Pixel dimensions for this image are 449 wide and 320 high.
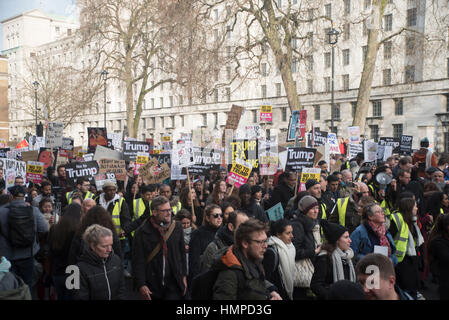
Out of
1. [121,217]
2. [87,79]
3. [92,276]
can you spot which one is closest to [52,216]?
[121,217]

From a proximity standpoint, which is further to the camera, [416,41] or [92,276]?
[416,41]

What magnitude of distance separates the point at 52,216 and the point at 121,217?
103 centimetres

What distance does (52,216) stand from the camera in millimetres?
7723

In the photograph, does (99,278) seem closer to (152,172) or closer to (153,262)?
(153,262)

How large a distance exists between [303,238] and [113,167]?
6155 mm

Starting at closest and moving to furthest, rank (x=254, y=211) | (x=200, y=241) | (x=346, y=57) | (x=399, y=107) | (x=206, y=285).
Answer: (x=206, y=285)
(x=200, y=241)
(x=254, y=211)
(x=399, y=107)
(x=346, y=57)

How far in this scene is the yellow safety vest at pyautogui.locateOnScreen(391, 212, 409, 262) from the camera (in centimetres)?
586

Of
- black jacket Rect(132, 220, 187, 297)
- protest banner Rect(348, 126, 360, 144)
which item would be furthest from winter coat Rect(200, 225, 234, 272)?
protest banner Rect(348, 126, 360, 144)

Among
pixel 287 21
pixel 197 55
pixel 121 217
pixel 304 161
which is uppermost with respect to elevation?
pixel 287 21

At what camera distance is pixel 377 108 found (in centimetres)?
4897

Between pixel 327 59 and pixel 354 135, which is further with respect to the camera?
pixel 327 59

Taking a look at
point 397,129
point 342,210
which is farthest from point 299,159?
point 397,129

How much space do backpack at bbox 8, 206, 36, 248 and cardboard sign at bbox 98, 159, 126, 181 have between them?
14.8ft
